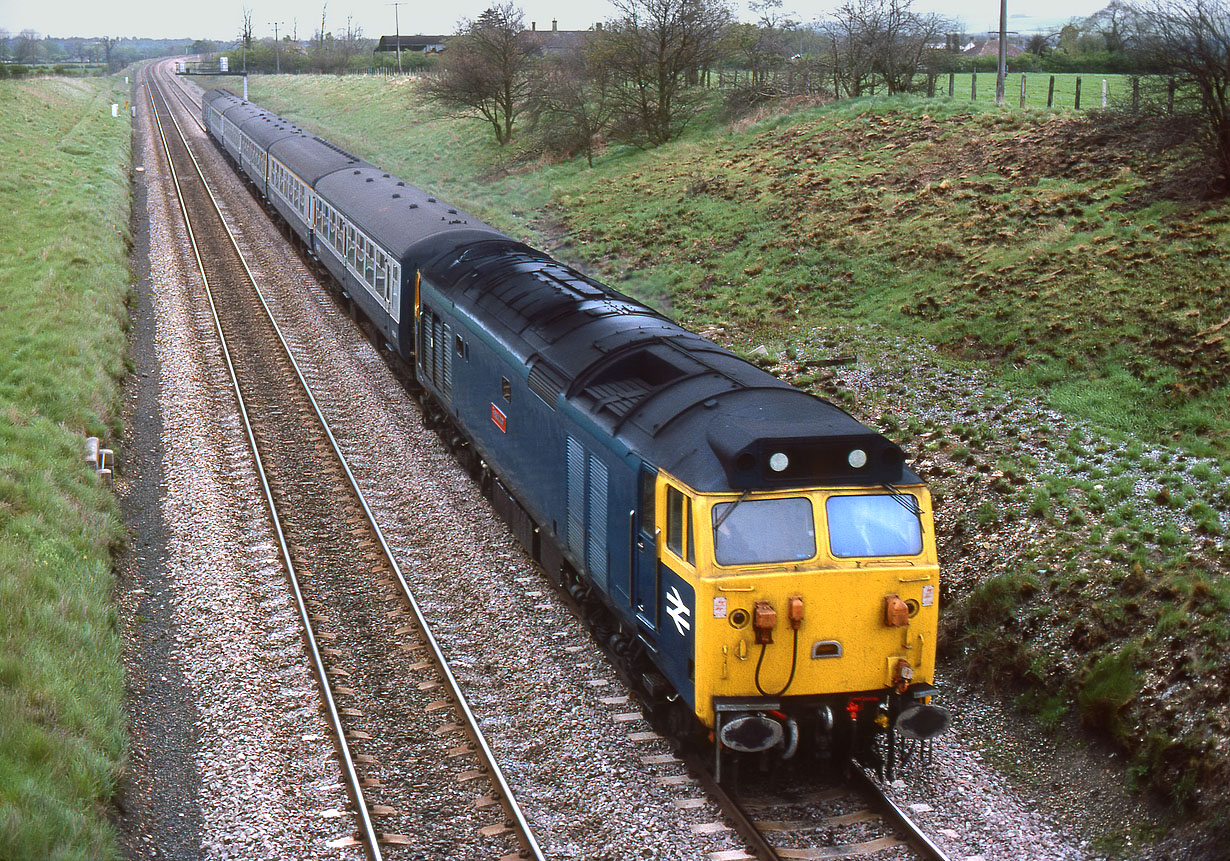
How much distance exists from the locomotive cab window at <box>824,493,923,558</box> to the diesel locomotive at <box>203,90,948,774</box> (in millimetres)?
15

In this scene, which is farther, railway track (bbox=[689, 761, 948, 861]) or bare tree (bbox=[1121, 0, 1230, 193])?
bare tree (bbox=[1121, 0, 1230, 193])

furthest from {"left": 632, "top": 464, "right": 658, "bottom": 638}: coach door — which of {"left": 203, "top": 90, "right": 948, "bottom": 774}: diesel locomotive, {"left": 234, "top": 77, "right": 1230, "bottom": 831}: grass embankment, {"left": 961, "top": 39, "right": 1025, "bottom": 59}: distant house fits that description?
{"left": 961, "top": 39, "right": 1025, "bottom": 59}: distant house

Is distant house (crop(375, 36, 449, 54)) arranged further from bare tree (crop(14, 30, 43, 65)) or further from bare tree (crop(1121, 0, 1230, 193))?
bare tree (crop(1121, 0, 1230, 193))

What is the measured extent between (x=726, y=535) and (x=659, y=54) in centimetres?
3939

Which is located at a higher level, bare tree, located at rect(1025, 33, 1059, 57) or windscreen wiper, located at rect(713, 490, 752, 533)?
bare tree, located at rect(1025, 33, 1059, 57)

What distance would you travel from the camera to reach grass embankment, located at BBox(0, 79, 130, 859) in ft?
28.4

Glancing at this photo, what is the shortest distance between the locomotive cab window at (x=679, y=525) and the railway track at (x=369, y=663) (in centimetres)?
254

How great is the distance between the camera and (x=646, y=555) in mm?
9758

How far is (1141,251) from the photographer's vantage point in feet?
64.7

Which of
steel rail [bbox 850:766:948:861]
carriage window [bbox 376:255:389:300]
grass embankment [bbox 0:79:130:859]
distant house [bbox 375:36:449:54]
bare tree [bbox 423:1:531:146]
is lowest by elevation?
steel rail [bbox 850:766:948:861]

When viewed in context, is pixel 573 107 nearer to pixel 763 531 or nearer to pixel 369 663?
pixel 369 663

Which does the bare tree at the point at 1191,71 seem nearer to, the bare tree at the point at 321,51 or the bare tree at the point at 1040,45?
the bare tree at the point at 1040,45


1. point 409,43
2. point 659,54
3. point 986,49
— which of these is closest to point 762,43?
point 659,54

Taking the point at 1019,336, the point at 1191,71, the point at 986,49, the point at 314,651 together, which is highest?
the point at 986,49
